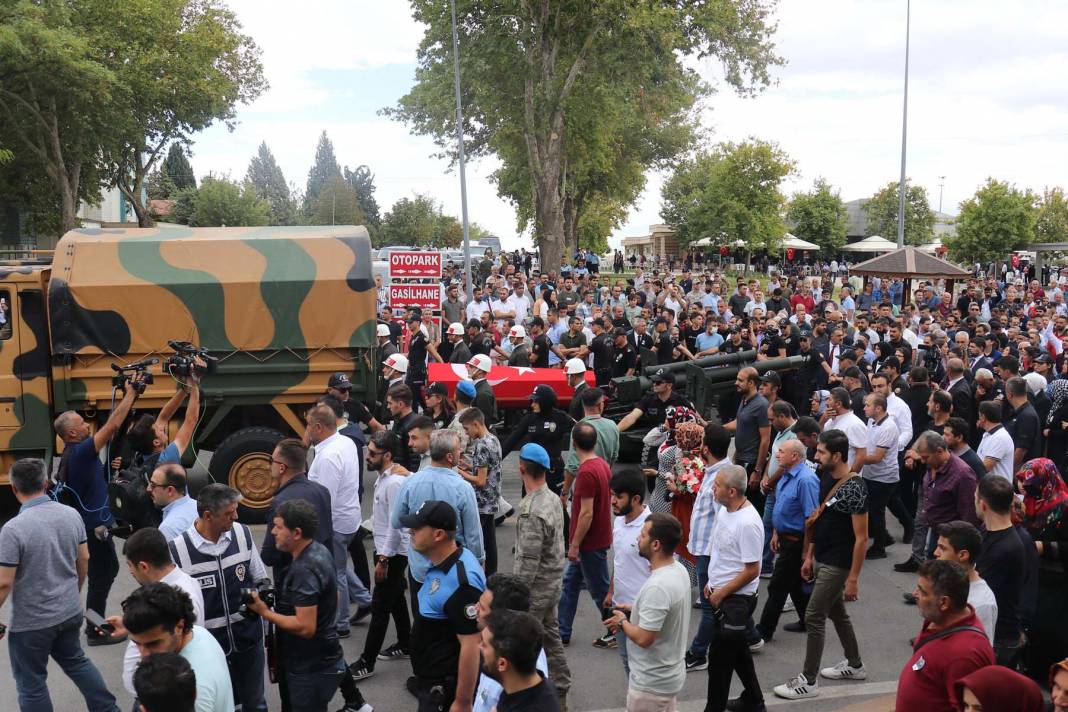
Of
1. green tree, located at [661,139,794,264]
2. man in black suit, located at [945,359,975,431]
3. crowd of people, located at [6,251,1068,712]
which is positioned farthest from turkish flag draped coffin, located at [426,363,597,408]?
green tree, located at [661,139,794,264]

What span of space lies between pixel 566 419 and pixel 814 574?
2787 mm

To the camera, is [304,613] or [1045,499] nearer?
[304,613]

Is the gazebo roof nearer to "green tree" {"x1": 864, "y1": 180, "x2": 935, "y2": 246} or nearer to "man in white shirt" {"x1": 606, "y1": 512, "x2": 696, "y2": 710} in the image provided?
"man in white shirt" {"x1": 606, "y1": 512, "x2": 696, "y2": 710}

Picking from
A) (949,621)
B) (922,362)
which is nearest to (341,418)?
(949,621)

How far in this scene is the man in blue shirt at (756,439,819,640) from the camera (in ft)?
21.7

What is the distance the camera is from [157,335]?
9773mm

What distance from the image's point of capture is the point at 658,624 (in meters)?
4.64

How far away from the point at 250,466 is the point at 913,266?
14.9 meters

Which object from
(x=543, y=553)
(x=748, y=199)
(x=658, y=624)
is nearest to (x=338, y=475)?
(x=543, y=553)

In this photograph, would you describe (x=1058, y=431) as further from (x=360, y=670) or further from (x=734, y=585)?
(x=360, y=670)

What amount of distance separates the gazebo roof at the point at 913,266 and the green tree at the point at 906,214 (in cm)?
3618

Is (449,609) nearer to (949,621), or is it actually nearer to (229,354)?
(949,621)

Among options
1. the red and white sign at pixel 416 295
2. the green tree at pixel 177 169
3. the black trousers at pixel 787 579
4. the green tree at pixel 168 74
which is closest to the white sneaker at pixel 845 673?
the black trousers at pixel 787 579

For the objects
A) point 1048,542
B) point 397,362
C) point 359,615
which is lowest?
point 359,615
